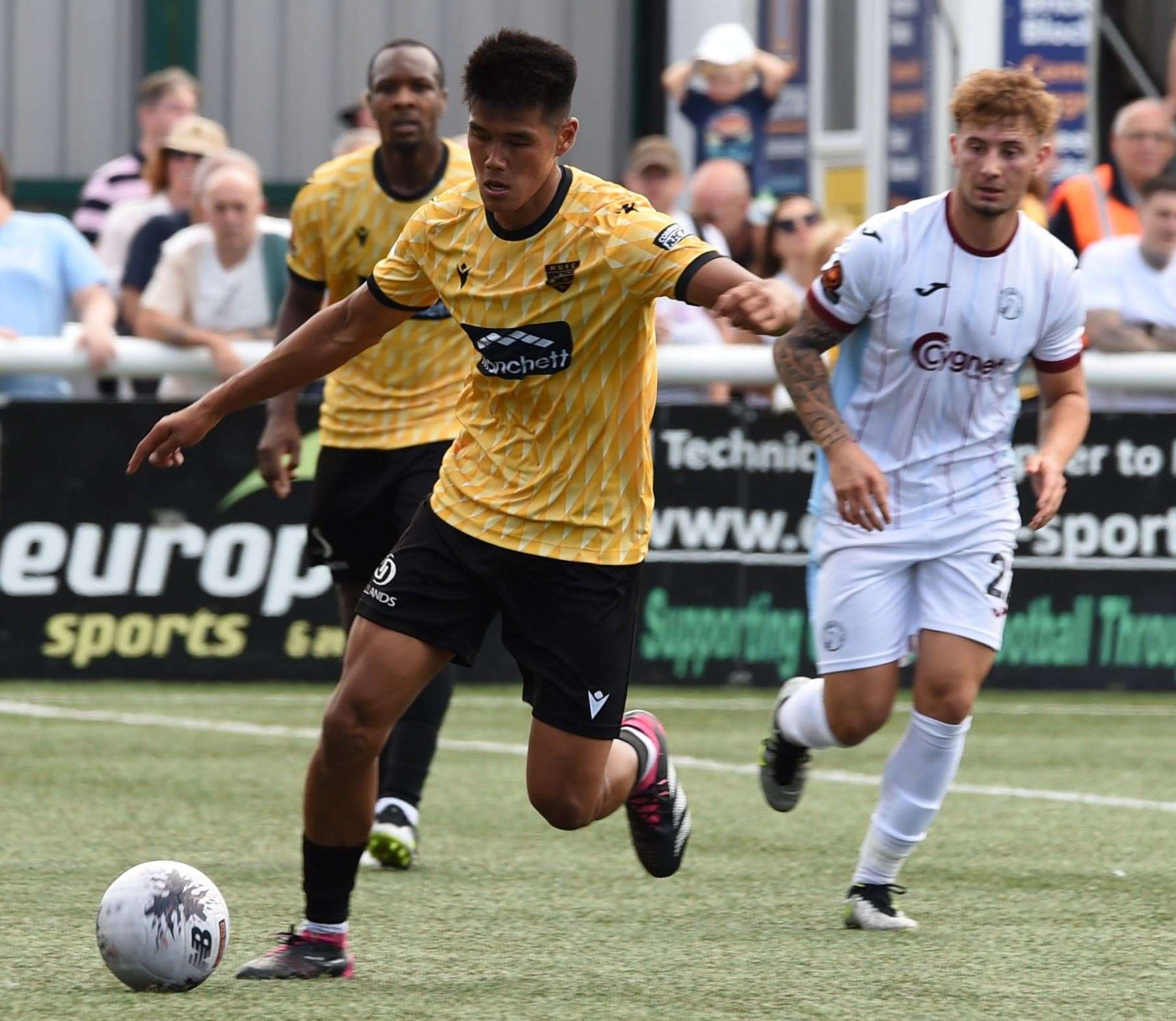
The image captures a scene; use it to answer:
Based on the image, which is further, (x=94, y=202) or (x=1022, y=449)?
(x=94, y=202)

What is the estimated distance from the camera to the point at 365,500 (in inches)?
272

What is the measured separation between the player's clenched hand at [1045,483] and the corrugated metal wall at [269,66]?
11862 mm

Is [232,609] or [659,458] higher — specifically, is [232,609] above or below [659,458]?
below

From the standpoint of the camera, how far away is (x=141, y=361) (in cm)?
1028

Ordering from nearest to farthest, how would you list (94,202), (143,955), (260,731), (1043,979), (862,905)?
(143,955) < (1043,979) < (862,905) < (260,731) < (94,202)

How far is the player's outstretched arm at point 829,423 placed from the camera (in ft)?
18.8

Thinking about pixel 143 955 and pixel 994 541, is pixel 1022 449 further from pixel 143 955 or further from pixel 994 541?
pixel 143 955

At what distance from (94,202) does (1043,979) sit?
7.71m

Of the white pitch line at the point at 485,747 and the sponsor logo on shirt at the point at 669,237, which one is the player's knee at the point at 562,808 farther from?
the white pitch line at the point at 485,747

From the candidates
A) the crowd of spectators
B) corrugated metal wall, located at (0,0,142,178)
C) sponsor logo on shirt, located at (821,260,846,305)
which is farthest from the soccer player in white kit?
corrugated metal wall, located at (0,0,142,178)

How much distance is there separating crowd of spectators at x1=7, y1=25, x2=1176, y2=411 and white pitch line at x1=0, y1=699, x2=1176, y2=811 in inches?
55.3

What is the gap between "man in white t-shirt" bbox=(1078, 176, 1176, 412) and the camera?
34.0 ft

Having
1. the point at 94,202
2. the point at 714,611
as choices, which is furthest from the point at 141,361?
the point at 714,611

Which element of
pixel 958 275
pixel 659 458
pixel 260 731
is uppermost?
pixel 958 275
